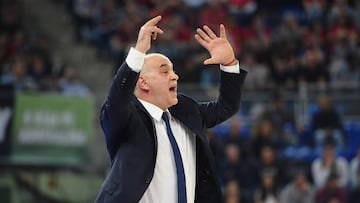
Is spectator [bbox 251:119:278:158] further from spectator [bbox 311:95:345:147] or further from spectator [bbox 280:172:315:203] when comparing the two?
spectator [bbox 280:172:315:203]

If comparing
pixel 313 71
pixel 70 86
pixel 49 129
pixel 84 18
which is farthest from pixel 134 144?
pixel 84 18

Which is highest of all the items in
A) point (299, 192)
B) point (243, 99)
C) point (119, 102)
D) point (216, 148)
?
point (119, 102)

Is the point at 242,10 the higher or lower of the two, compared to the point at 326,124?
higher

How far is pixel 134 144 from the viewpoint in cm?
502

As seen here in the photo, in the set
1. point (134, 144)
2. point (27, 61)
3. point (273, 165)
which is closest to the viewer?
point (134, 144)

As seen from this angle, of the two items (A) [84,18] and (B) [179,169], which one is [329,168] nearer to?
(B) [179,169]

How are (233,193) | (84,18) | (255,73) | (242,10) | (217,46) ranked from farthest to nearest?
(84,18)
(242,10)
(255,73)
(233,193)
(217,46)

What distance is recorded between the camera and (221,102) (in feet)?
18.3

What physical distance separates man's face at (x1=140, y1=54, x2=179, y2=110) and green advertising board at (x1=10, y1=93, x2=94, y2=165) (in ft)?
27.8

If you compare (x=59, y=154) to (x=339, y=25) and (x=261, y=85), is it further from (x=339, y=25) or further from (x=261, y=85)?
(x=339, y=25)

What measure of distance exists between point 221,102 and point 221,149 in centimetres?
758

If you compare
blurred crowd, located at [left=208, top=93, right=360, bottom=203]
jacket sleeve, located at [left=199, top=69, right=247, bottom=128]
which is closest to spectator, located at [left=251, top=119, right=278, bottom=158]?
blurred crowd, located at [left=208, top=93, right=360, bottom=203]

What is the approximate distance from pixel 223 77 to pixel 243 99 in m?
9.07

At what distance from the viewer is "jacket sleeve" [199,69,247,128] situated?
552cm
